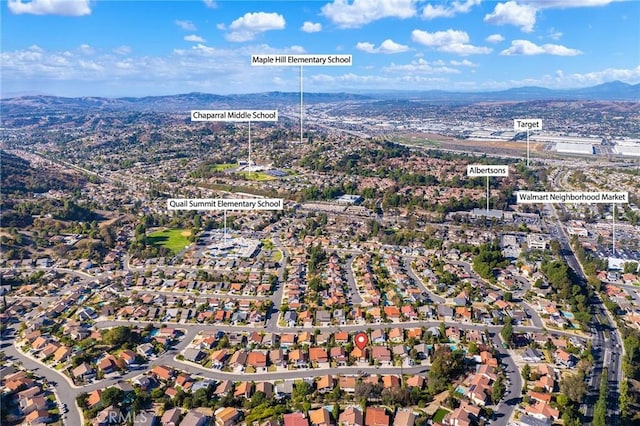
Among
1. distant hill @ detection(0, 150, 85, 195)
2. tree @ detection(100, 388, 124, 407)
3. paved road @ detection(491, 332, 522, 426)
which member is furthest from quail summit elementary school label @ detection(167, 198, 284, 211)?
distant hill @ detection(0, 150, 85, 195)

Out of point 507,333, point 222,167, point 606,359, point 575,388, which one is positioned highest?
point 222,167

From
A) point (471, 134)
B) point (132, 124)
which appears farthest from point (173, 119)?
point (471, 134)

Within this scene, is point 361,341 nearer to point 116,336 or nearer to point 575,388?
point 575,388

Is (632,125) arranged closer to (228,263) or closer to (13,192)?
(228,263)

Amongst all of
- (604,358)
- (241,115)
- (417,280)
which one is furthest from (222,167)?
(604,358)

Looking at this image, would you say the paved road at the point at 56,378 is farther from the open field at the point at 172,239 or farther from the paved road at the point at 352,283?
the paved road at the point at 352,283

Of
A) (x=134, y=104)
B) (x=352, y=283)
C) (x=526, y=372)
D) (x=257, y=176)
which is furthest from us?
(x=134, y=104)

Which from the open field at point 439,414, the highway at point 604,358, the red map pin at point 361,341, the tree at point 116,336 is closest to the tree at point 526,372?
the highway at point 604,358

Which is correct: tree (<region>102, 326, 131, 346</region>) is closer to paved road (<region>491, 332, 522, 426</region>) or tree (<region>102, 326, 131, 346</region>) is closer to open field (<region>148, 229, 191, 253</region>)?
open field (<region>148, 229, 191, 253</region>)

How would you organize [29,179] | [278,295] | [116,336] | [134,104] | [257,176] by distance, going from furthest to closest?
[134,104]
[257,176]
[29,179]
[278,295]
[116,336]
